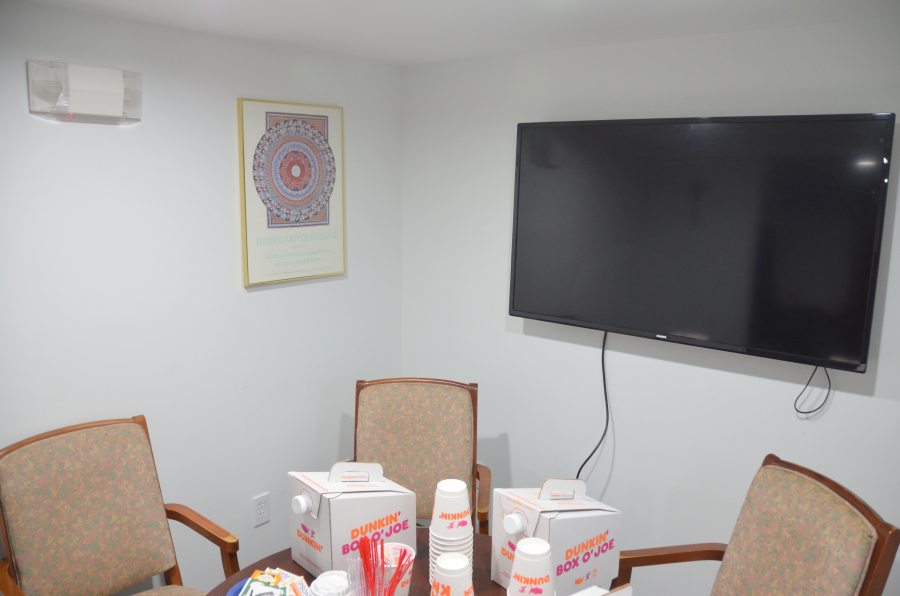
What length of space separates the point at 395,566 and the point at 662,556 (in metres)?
0.88

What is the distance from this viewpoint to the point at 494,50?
276 cm

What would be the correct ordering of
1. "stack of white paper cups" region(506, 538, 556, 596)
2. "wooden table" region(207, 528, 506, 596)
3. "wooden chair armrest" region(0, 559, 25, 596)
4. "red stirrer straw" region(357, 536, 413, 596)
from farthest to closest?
"wooden chair armrest" region(0, 559, 25, 596) < "wooden table" region(207, 528, 506, 596) < "red stirrer straw" region(357, 536, 413, 596) < "stack of white paper cups" region(506, 538, 556, 596)

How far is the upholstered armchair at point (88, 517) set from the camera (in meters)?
1.99

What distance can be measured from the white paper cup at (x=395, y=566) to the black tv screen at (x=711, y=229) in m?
1.33

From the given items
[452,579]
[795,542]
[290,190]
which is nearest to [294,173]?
[290,190]

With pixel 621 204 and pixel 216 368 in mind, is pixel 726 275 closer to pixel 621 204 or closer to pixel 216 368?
pixel 621 204

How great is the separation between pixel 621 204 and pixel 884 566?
4.77 feet

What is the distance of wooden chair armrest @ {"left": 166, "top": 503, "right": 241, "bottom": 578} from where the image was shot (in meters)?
2.08

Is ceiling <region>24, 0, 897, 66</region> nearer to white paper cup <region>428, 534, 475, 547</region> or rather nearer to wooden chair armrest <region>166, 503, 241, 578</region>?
white paper cup <region>428, 534, 475, 547</region>

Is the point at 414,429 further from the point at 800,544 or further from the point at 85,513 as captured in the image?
the point at 800,544

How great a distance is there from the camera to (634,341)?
264 cm

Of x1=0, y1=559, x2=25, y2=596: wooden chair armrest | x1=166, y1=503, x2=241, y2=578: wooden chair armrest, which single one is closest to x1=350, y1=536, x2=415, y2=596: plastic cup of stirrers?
x1=166, y1=503, x2=241, y2=578: wooden chair armrest

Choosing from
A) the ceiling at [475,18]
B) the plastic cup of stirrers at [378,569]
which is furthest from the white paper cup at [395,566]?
the ceiling at [475,18]

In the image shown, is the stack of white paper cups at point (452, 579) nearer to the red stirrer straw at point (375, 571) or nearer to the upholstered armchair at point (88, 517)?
the red stirrer straw at point (375, 571)
